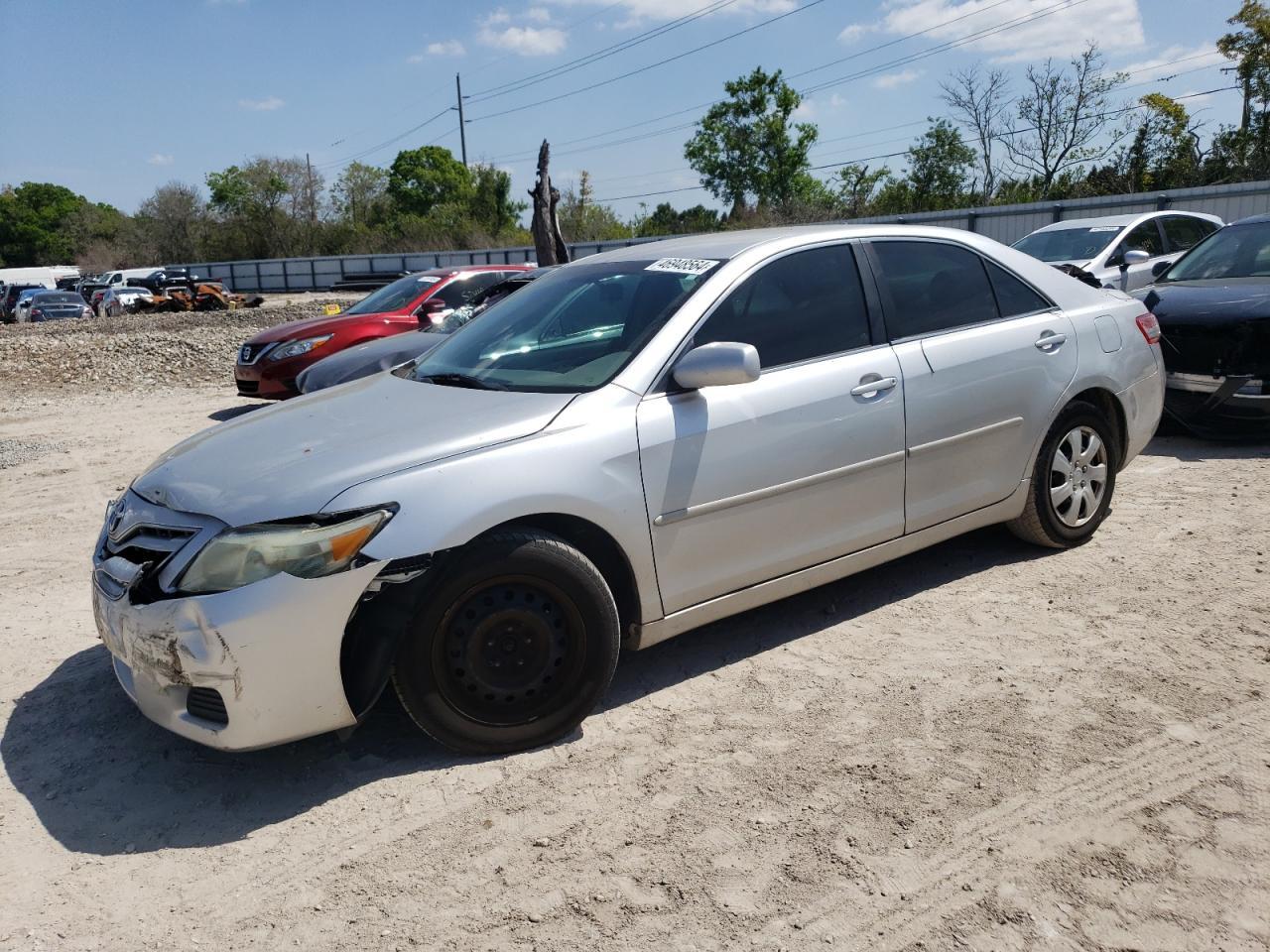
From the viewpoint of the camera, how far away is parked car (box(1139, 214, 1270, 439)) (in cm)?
702

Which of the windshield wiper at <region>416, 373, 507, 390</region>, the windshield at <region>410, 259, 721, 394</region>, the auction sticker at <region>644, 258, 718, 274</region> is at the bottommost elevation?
the windshield wiper at <region>416, 373, 507, 390</region>

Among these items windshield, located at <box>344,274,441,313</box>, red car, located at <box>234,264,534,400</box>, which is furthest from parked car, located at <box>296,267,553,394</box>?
windshield, located at <box>344,274,441,313</box>

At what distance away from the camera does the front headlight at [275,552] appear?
299cm

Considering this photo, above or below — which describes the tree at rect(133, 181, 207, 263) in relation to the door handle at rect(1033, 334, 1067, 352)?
above

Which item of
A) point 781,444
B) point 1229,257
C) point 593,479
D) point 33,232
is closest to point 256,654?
point 593,479

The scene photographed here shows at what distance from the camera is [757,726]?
11.6 feet

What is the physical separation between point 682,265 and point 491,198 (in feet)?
242

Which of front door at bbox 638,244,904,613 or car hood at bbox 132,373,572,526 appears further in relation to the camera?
front door at bbox 638,244,904,613

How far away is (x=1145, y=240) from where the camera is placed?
38.9 feet

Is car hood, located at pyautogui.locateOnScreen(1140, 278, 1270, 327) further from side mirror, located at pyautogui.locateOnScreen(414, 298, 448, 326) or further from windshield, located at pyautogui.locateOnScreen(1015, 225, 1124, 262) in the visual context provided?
side mirror, located at pyautogui.locateOnScreen(414, 298, 448, 326)

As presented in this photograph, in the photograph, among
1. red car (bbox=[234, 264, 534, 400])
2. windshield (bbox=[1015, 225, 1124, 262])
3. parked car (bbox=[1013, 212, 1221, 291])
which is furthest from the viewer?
windshield (bbox=[1015, 225, 1124, 262])

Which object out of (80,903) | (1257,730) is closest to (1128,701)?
(1257,730)

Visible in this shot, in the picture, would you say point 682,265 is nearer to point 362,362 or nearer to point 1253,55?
point 362,362

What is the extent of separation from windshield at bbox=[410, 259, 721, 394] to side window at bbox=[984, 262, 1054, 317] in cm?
159
